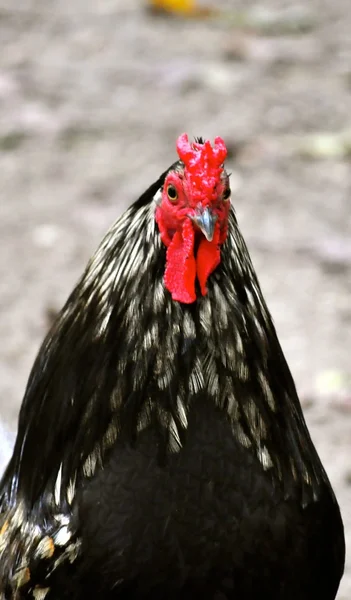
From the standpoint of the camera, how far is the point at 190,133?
753 centimetres

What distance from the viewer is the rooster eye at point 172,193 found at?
2873mm

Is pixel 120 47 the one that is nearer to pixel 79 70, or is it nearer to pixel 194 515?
pixel 79 70

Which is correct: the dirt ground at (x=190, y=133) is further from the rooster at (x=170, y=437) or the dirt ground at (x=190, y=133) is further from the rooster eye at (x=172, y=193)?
the rooster eye at (x=172, y=193)

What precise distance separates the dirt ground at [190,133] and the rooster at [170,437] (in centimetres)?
101

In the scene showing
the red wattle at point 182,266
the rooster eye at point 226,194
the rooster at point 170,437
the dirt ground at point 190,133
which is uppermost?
the dirt ground at point 190,133

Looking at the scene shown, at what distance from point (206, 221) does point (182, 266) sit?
0.50 feet

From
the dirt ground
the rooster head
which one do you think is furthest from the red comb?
the dirt ground

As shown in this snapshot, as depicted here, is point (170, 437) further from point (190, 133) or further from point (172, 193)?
point (190, 133)

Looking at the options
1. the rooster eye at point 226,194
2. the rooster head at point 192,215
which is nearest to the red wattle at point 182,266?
the rooster head at point 192,215

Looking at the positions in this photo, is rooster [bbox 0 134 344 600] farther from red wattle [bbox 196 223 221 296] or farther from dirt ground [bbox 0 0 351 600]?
dirt ground [bbox 0 0 351 600]

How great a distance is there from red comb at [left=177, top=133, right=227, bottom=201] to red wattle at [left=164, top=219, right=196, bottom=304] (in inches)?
3.6

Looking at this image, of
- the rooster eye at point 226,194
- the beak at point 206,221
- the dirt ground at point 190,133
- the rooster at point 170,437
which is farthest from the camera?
the dirt ground at point 190,133

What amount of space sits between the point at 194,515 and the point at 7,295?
3343 millimetres

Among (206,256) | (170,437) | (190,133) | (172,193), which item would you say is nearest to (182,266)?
(206,256)
